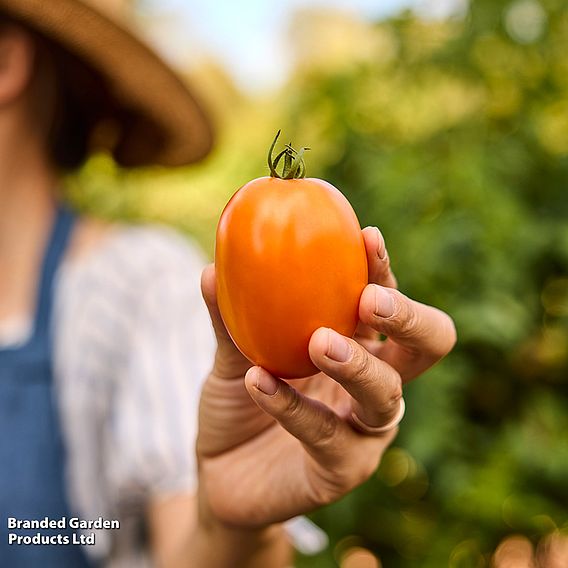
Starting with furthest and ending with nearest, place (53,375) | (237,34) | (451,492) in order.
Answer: (237,34)
(451,492)
(53,375)

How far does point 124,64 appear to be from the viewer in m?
1.52

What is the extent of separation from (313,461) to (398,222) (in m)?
0.79

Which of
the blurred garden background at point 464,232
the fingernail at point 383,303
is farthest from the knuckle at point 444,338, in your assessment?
the blurred garden background at point 464,232

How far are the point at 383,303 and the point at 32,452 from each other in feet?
2.66

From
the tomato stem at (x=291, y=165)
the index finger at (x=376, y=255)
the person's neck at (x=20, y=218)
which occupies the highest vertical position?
the person's neck at (x=20, y=218)

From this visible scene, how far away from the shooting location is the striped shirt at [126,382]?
126cm

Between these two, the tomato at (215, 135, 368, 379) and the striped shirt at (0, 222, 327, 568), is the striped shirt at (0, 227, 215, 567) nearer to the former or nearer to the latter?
the striped shirt at (0, 222, 327, 568)

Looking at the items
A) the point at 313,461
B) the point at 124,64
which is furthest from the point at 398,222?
the point at 313,461

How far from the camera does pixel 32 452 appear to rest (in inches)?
51.7

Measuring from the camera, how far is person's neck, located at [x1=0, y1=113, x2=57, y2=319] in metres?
1.43

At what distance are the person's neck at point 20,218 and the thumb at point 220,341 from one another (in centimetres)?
68

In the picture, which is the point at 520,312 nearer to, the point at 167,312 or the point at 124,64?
the point at 167,312

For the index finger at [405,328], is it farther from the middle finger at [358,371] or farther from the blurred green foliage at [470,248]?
the blurred green foliage at [470,248]

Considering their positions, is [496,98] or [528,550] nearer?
[528,550]
